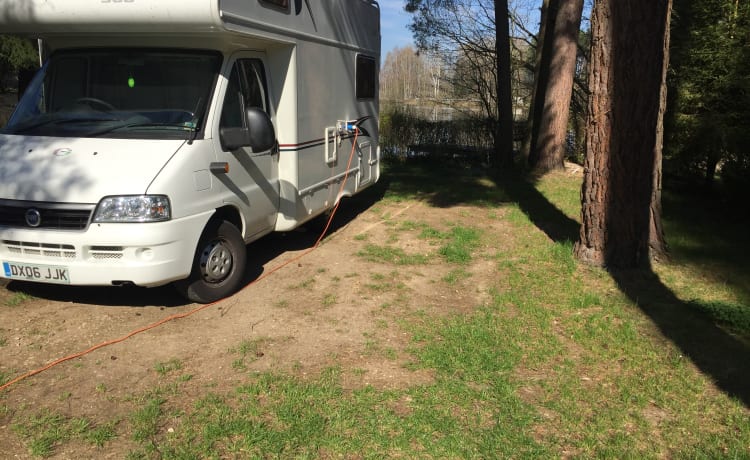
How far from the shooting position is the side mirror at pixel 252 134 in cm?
546

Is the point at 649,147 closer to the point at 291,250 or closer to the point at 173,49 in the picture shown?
the point at 291,250

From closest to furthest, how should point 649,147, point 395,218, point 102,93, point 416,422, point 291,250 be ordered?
point 416,422 → point 102,93 → point 649,147 → point 291,250 → point 395,218

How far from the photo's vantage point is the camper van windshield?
5.27 m

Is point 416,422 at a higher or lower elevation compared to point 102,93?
lower

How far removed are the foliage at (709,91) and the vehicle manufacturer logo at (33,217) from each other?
30.8ft

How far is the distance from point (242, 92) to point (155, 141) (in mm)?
1120

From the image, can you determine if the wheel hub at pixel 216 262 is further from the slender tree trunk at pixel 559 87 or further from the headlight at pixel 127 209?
the slender tree trunk at pixel 559 87

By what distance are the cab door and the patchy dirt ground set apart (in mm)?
710

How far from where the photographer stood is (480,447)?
3.54 meters

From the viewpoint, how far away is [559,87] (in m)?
13.0

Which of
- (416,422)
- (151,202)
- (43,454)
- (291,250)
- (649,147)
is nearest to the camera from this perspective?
(43,454)

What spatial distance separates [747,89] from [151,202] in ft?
30.5

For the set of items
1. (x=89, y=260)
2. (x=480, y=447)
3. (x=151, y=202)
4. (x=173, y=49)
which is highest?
(x=173, y=49)

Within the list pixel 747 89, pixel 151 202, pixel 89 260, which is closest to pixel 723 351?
pixel 151 202
